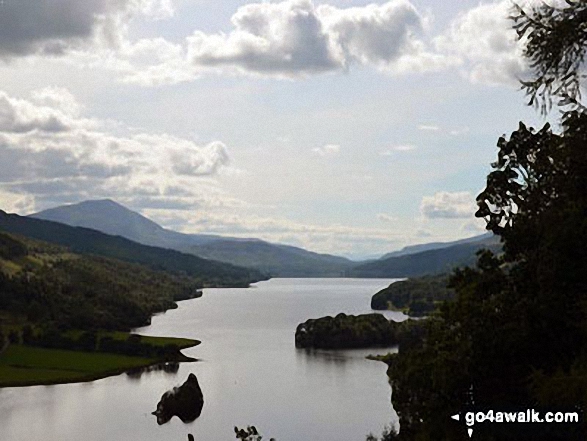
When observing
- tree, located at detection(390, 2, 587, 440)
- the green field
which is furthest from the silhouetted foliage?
the green field

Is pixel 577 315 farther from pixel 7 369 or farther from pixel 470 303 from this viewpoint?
pixel 7 369

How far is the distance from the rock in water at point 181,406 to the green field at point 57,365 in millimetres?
48879

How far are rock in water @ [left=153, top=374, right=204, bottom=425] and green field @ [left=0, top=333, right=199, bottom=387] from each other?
48879 mm

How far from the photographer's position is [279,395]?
122m

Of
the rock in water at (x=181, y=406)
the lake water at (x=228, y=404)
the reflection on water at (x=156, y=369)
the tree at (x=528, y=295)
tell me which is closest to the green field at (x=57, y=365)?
the reflection on water at (x=156, y=369)

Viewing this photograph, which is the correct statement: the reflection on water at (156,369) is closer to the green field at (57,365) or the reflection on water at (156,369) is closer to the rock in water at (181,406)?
the green field at (57,365)

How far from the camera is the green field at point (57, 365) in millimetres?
151500

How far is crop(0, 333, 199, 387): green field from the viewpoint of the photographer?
151500 mm

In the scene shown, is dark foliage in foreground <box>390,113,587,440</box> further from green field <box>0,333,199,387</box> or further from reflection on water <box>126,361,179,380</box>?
green field <box>0,333,199,387</box>

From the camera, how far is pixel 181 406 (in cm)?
10906

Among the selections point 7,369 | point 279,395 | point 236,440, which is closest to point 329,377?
point 279,395

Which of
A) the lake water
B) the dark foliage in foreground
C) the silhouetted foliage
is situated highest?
the dark foliage in foreground

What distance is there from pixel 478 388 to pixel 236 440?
6370cm

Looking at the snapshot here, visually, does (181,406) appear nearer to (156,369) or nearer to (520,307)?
(156,369)
